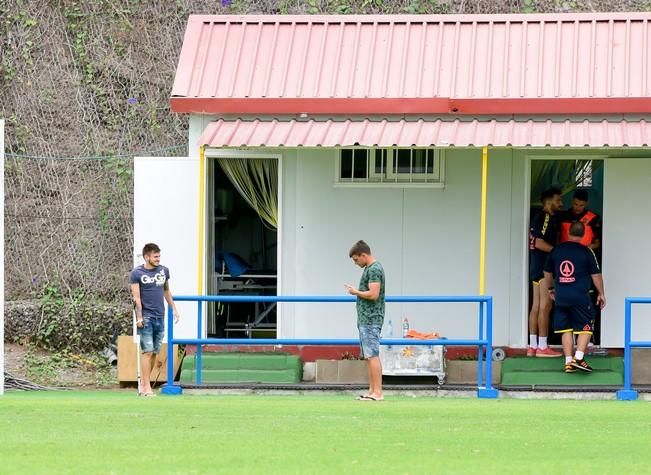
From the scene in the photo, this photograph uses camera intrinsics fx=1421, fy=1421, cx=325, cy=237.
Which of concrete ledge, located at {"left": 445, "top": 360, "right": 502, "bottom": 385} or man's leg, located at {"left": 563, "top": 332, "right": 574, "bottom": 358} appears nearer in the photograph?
man's leg, located at {"left": 563, "top": 332, "right": 574, "bottom": 358}

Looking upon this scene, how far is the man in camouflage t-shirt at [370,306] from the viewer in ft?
42.9

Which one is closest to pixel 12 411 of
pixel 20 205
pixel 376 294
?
pixel 376 294

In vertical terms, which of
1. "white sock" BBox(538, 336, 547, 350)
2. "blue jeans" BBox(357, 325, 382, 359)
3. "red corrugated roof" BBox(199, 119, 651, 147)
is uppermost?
"red corrugated roof" BBox(199, 119, 651, 147)

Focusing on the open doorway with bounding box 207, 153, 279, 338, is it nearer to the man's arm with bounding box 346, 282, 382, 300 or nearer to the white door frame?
the white door frame

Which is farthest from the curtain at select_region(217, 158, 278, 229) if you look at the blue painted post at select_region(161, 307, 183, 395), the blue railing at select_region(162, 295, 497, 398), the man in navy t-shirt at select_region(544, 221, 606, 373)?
the man in navy t-shirt at select_region(544, 221, 606, 373)

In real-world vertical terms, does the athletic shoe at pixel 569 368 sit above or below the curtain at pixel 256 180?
below

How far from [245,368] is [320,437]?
19.5 ft

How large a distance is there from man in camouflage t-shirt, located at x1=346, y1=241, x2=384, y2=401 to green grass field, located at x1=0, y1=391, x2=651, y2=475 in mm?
338

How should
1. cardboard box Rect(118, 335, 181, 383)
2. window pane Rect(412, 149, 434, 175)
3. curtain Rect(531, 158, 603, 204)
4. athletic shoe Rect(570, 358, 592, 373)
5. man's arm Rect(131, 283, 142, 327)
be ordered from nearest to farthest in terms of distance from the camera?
man's arm Rect(131, 283, 142, 327)
athletic shoe Rect(570, 358, 592, 373)
window pane Rect(412, 149, 434, 175)
cardboard box Rect(118, 335, 181, 383)
curtain Rect(531, 158, 603, 204)

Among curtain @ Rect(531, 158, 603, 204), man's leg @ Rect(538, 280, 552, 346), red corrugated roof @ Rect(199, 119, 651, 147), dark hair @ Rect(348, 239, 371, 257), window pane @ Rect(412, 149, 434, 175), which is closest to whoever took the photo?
dark hair @ Rect(348, 239, 371, 257)

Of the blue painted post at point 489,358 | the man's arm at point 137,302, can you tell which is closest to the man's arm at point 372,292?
the blue painted post at point 489,358

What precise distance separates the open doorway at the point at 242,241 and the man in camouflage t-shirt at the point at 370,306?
3499 mm

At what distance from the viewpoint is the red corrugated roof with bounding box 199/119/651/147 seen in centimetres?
1496

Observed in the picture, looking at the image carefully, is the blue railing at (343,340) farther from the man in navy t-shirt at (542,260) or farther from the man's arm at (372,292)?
the man's arm at (372,292)
